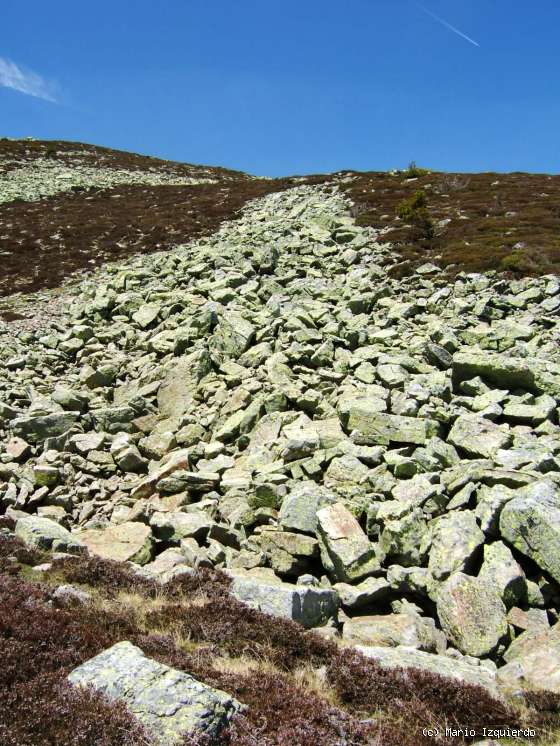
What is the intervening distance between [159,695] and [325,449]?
332 inches

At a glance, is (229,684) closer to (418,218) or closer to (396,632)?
(396,632)

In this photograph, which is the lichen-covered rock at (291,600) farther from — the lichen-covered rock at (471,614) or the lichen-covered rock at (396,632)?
the lichen-covered rock at (471,614)

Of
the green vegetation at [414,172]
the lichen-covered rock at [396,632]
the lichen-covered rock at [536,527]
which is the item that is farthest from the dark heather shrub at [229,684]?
the green vegetation at [414,172]

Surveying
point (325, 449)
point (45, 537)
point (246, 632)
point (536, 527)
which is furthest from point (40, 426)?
point (536, 527)

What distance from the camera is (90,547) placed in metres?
11.2

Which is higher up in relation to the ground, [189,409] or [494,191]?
[494,191]

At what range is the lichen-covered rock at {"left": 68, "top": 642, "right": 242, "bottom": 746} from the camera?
4.93m

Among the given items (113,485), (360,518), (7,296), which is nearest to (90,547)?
(113,485)

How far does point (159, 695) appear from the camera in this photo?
5.21 metres

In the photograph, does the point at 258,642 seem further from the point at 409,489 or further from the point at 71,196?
the point at 71,196

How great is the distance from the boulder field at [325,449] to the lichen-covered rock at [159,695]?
10 centimetres

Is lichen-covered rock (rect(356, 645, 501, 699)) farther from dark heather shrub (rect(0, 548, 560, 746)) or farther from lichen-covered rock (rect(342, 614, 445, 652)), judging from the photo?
lichen-covered rock (rect(342, 614, 445, 652))

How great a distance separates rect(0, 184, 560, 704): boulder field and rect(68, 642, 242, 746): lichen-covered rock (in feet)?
0.33

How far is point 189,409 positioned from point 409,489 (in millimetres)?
8580
